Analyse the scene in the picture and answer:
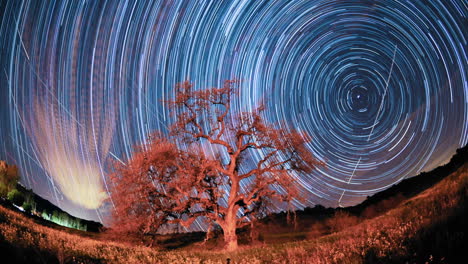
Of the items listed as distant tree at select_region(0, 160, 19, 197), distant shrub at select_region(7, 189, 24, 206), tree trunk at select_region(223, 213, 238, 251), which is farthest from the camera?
distant shrub at select_region(7, 189, 24, 206)

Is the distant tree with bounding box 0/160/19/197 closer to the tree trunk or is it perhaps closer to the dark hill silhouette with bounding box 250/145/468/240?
the dark hill silhouette with bounding box 250/145/468/240

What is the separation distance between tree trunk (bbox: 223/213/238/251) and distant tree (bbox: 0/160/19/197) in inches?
1785

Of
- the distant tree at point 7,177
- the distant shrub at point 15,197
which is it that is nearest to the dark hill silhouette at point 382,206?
the distant tree at point 7,177

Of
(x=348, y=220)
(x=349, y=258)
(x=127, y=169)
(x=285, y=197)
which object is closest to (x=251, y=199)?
(x=285, y=197)

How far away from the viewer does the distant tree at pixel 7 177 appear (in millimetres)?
54706

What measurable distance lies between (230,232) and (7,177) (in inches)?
2210

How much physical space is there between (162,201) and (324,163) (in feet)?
37.2

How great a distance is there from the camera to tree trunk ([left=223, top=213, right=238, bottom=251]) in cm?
2180

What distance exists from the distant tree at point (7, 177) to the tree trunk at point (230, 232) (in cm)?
4534

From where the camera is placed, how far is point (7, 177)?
202 feet

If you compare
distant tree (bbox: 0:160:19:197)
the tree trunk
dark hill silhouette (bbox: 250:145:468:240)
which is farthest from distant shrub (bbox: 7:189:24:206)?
the tree trunk

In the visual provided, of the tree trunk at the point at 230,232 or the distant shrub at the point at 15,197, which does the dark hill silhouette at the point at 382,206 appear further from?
the distant shrub at the point at 15,197

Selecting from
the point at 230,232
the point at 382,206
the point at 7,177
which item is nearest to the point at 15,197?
the point at 7,177

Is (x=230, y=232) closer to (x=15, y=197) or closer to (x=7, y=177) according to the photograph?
(x=7, y=177)
